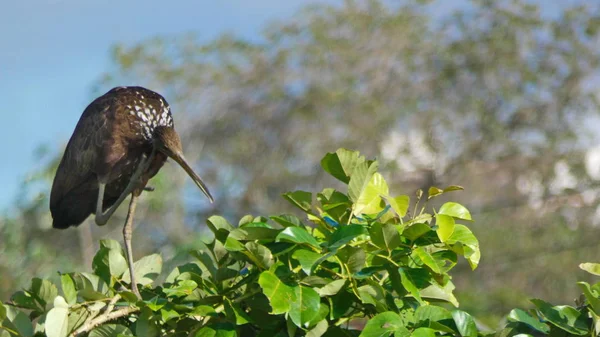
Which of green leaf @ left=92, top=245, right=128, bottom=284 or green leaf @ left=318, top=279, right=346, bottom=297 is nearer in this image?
green leaf @ left=318, top=279, right=346, bottom=297

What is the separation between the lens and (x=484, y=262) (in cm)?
1526

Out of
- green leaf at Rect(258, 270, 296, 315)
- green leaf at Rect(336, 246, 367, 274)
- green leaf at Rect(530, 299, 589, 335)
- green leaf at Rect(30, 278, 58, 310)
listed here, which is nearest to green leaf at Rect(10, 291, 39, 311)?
green leaf at Rect(30, 278, 58, 310)

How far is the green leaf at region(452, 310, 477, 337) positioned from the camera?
7.54 ft

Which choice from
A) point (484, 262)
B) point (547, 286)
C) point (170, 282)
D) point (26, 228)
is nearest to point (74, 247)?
point (26, 228)

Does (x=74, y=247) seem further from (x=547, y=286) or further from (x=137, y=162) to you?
(x=137, y=162)

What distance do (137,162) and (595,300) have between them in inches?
109

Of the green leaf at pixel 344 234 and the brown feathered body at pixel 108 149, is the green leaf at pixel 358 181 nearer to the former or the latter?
the green leaf at pixel 344 234

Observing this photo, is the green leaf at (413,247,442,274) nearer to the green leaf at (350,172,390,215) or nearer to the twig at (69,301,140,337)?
the green leaf at (350,172,390,215)

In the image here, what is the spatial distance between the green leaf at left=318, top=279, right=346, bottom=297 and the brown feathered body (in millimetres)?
2199

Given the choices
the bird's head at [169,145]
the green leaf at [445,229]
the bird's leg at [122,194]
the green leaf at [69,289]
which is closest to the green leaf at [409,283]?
the green leaf at [445,229]

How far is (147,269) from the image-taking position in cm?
298

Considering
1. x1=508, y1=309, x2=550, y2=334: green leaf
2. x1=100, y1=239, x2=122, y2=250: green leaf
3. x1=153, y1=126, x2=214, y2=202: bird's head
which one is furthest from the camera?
x1=153, y1=126, x2=214, y2=202: bird's head

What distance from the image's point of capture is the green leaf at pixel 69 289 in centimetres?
249

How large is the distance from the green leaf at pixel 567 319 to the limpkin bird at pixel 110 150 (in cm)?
234
